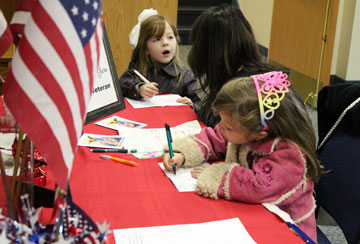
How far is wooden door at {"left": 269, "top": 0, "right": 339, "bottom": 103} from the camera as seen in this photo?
4356 mm

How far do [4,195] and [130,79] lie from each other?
1.64 meters

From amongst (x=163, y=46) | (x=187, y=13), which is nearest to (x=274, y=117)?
(x=163, y=46)

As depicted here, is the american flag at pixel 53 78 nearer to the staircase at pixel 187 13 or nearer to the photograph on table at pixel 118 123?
the photograph on table at pixel 118 123

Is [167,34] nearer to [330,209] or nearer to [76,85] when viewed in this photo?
[330,209]

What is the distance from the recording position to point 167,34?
8.21ft

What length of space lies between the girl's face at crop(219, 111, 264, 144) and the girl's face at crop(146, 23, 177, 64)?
4.16 ft

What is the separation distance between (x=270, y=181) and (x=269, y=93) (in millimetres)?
244

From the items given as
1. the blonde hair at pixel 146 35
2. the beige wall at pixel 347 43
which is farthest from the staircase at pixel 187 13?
the blonde hair at pixel 146 35

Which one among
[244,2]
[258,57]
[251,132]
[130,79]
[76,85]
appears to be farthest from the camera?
[244,2]

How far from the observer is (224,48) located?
1.78 metres

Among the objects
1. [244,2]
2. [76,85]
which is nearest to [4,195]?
[76,85]

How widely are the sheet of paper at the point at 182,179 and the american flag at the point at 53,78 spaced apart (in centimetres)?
A: 62

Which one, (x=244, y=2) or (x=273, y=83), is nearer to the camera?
(x=273, y=83)

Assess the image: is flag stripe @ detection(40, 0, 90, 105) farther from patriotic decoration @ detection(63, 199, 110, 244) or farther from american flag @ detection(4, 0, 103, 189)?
patriotic decoration @ detection(63, 199, 110, 244)
